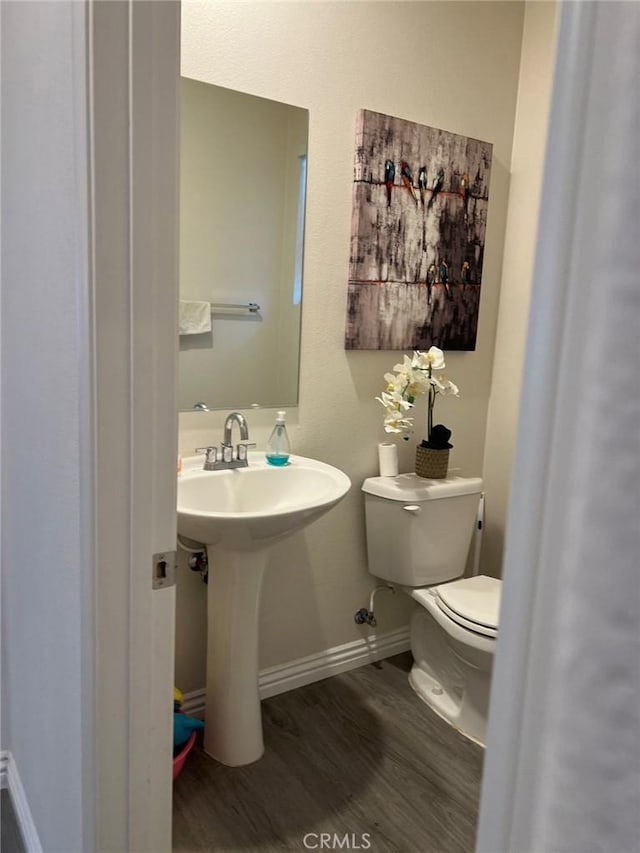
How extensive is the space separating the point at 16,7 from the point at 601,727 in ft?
5.35

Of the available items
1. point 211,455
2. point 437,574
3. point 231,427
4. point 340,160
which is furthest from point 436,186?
point 437,574

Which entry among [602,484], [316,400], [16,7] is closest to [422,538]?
[316,400]

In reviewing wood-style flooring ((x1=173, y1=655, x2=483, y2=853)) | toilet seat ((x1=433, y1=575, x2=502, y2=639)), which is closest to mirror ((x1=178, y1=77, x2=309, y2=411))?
toilet seat ((x1=433, y1=575, x2=502, y2=639))

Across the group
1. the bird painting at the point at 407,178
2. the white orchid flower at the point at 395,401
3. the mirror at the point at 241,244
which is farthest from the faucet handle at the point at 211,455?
the bird painting at the point at 407,178

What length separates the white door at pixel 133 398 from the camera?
946 millimetres

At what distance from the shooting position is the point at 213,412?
2.01 meters

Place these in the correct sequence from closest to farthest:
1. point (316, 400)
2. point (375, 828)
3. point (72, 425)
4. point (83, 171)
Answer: point (83, 171) < point (72, 425) < point (375, 828) < point (316, 400)

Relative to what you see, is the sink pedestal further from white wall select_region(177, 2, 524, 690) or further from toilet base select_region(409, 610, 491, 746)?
toilet base select_region(409, 610, 491, 746)

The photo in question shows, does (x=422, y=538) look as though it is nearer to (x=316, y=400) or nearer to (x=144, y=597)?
(x=316, y=400)

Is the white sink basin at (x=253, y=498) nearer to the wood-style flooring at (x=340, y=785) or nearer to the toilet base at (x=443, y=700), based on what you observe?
the wood-style flooring at (x=340, y=785)

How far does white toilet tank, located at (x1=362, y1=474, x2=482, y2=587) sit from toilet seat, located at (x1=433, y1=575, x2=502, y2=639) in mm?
100

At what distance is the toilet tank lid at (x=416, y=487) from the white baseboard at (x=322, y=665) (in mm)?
621

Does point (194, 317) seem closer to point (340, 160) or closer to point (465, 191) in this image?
point (340, 160)

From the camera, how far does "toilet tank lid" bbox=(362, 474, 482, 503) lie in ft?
7.32
